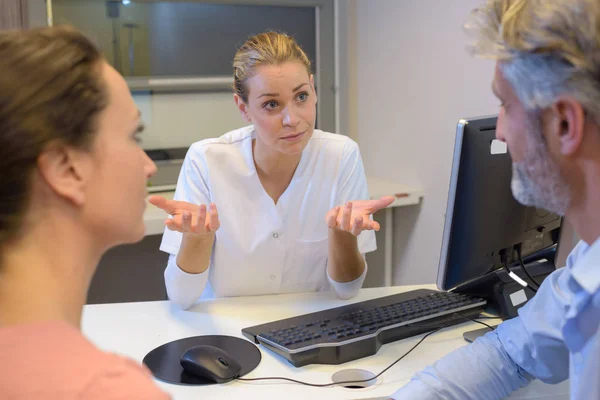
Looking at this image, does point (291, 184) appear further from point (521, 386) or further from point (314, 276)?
point (521, 386)

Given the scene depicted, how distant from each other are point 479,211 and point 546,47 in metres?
0.59

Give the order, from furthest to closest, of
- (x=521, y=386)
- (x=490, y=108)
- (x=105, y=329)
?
(x=490, y=108)
(x=105, y=329)
(x=521, y=386)

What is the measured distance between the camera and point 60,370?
22.5 inches

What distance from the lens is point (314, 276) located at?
5.91ft

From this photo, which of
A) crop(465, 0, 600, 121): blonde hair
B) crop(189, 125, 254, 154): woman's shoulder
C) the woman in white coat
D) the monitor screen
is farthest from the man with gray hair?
crop(189, 125, 254, 154): woman's shoulder

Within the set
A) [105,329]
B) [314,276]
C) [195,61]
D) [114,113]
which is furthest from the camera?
[195,61]

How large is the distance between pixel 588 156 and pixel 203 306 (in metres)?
1.04

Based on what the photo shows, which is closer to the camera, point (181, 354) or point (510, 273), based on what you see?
point (181, 354)

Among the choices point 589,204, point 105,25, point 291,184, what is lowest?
point 291,184

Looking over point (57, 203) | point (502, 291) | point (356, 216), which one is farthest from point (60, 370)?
point (502, 291)

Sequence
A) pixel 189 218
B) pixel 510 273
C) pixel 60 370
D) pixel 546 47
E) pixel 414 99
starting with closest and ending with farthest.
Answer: pixel 60 370
pixel 546 47
pixel 189 218
pixel 510 273
pixel 414 99

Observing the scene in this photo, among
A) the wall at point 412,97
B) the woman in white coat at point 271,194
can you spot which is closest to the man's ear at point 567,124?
the woman in white coat at point 271,194

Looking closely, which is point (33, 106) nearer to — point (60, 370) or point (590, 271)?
point (60, 370)

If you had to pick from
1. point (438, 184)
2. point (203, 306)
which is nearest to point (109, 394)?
point (203, 306)
